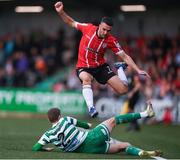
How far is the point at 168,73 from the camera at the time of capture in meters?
27.9

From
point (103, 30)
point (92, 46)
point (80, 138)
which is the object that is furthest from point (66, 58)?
point (80, 138)

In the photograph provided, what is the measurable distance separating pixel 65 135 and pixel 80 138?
1.15 ft

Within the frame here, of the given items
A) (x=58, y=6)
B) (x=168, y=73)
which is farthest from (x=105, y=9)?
(x=58, y=6)

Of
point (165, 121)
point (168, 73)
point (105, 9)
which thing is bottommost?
point (165, 121)

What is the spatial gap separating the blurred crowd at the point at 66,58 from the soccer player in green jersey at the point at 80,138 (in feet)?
42.6

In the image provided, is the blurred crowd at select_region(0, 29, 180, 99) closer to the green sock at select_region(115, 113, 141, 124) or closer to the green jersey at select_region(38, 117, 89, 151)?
the green sock at select_region(115, 113, 141, 124)

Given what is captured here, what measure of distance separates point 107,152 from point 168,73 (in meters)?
14.2

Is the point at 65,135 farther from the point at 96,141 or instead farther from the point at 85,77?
the point at 85,77

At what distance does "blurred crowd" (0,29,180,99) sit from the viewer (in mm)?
27797

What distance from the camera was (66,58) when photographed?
1257 inches

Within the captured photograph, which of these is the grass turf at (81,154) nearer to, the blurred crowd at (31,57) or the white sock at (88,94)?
the white sock at (88,94)

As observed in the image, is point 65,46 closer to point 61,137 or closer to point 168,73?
point 168,73

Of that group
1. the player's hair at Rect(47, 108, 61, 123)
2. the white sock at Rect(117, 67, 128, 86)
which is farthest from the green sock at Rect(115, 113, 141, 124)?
the white sock at Rect(117, 67, 128, 86)

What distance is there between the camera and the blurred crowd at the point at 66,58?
27797 millimetres
